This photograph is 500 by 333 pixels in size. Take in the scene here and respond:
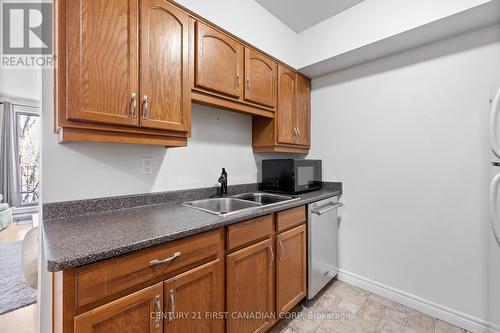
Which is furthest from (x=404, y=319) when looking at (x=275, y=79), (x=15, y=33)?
(x=15, y=33)

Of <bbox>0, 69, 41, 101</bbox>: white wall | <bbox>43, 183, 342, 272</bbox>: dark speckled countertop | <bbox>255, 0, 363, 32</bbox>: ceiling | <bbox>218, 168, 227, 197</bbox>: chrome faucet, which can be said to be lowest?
<bbox>43, 183, 342, 272</bbox>: dark speckled countertop

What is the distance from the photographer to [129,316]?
0.87 metres

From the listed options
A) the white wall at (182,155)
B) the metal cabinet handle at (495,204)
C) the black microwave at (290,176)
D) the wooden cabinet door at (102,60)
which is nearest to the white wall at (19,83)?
the white wall at (182,155)

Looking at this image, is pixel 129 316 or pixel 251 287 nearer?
pixel 129 316

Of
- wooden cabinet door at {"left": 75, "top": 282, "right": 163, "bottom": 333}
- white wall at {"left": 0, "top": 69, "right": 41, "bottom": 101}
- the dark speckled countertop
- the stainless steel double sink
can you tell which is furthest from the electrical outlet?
white wall at {"left": 0, "top": 69, "right": 41, "bottom": 101}

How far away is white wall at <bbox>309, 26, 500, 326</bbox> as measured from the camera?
64.6 inches

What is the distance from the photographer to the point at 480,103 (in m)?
1.63

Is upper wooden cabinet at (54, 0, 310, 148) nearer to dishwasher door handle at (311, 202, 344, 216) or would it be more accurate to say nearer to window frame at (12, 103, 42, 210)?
dishwasher door handle at (311, 202, 344, 216)

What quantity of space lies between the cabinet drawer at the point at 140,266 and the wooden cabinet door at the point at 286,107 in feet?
4.35

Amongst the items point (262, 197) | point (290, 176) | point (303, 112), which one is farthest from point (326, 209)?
point (303, 112)

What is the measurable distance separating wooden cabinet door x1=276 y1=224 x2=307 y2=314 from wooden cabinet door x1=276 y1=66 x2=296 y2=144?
2.94ft

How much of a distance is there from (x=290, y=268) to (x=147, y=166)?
50.8 inches

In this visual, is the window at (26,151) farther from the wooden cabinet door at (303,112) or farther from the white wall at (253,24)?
the wooden cabinet door at (303,112)

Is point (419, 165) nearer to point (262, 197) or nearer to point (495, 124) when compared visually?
point (495, 124)
